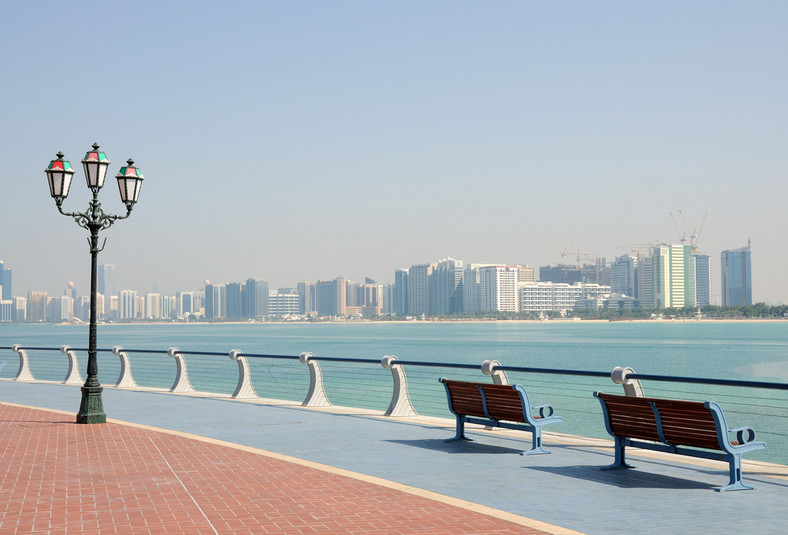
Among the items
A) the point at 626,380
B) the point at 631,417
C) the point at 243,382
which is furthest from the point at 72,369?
the point at 631,417

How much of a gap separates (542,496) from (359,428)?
5674mm

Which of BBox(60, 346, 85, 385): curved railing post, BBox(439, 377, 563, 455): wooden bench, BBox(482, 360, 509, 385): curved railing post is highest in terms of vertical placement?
BBox(482, 360, 509, 385): curved railing post

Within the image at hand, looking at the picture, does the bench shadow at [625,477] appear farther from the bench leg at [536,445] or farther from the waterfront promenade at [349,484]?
the bench leg at [536,445]

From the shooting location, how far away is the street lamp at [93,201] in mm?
14789

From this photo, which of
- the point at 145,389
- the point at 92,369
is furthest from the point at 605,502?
the point at 145,389

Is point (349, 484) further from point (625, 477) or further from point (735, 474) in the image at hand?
point (735, 474)

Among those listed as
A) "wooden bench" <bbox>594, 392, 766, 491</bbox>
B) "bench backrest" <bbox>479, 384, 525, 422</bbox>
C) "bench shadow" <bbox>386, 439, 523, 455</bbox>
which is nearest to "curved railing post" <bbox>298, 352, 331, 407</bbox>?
"bench shadow" <bbox>386, 439, 523, 455</bbox>

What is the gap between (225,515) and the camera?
758cm

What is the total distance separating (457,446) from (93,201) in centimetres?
816

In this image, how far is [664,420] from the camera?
912 cm

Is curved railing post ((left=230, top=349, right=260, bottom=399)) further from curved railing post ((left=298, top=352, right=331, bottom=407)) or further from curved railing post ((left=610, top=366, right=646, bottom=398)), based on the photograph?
curved railing post ((left=610, top=366, right=646, bottom=398))

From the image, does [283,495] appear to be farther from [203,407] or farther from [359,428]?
[203,407]

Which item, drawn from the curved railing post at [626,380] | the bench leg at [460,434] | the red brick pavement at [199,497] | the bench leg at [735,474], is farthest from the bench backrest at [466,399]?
the bench leg at [735,474]

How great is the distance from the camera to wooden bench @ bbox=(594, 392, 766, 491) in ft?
28.0
